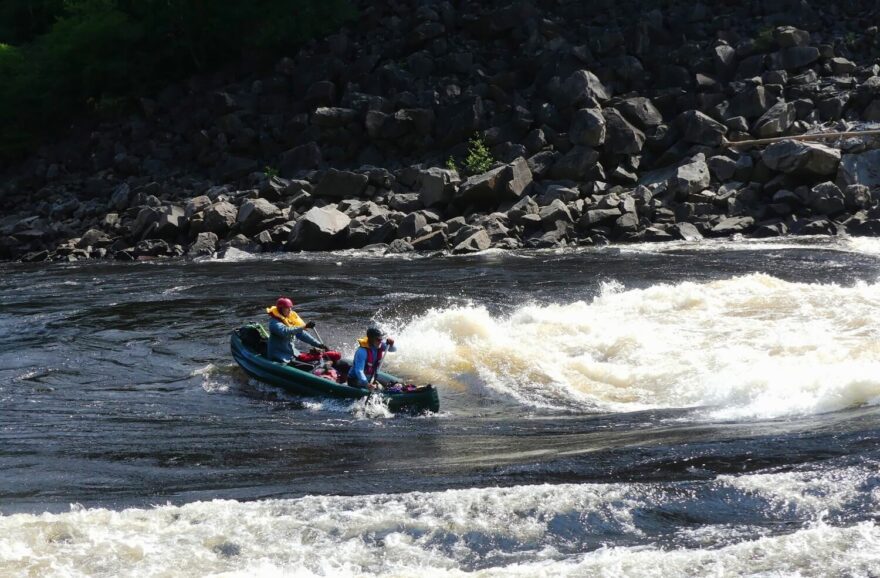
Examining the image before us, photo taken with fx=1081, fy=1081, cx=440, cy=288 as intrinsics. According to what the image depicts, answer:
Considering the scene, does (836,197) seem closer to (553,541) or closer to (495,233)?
(495,233)

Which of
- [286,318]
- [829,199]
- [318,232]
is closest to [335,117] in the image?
[318,232]

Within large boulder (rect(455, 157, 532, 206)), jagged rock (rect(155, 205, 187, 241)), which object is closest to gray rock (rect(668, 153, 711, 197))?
large boulder (rect(455, 157, 532, 206))

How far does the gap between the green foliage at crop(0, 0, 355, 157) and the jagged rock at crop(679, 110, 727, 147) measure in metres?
15.4

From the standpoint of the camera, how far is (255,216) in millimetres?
27453

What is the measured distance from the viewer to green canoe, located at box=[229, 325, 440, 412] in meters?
12.6

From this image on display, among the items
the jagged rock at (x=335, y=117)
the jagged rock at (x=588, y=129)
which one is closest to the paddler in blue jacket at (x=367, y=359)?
the jagged rock at (x=588, y=129)

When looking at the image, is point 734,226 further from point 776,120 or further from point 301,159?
point 301,159

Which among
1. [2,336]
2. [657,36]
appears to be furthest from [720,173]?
[2,336]

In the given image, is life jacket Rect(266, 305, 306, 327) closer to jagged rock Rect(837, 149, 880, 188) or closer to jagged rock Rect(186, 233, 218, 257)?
jagged rock Rect(186, 233, 218, 257)

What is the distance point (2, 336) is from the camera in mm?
18141

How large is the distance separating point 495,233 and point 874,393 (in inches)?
545

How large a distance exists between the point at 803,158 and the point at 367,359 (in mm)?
15310

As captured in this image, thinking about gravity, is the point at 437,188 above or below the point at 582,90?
below

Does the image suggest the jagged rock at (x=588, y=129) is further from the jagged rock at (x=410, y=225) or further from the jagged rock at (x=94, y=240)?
the jagged rock at (x=94, y=240)
